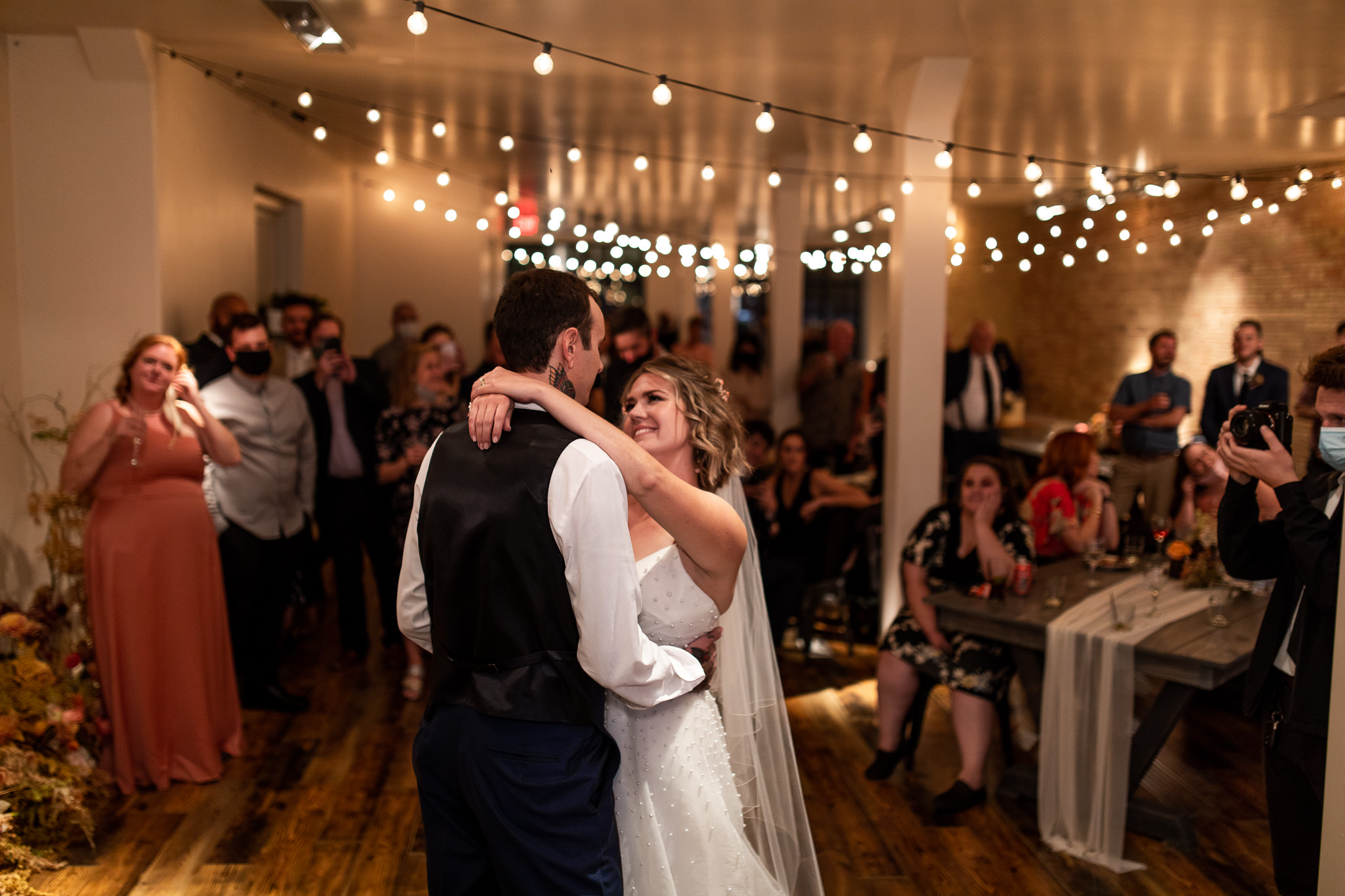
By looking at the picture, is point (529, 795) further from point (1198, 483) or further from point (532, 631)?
point (1198, 483)

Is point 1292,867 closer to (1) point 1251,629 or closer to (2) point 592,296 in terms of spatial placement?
(1) point 1251,629

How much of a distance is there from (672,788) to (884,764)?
2.19 meters

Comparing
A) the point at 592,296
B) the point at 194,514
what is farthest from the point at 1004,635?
the point at 194,514

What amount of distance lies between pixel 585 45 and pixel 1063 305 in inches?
256

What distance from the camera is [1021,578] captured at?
3.80 m

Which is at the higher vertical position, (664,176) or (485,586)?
(664,176)

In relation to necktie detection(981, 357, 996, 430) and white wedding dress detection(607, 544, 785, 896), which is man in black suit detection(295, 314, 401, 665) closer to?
white wedding dress detection(607, 544, 785, 896)

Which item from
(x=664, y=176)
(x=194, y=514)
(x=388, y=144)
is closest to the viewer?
(x=194, y=514)

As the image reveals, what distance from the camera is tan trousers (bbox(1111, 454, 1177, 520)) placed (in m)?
6.13

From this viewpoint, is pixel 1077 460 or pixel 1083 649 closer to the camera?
pixel 1083 649

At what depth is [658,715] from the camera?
199 cm

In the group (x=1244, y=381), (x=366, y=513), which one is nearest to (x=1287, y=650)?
(x=1244, y=381)

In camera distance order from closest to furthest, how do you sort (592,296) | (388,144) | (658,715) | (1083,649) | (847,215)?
(592,296) < (658,715) < (1083,649) < (388,144) < (847,215)

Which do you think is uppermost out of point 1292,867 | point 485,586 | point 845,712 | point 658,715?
point 485,586
